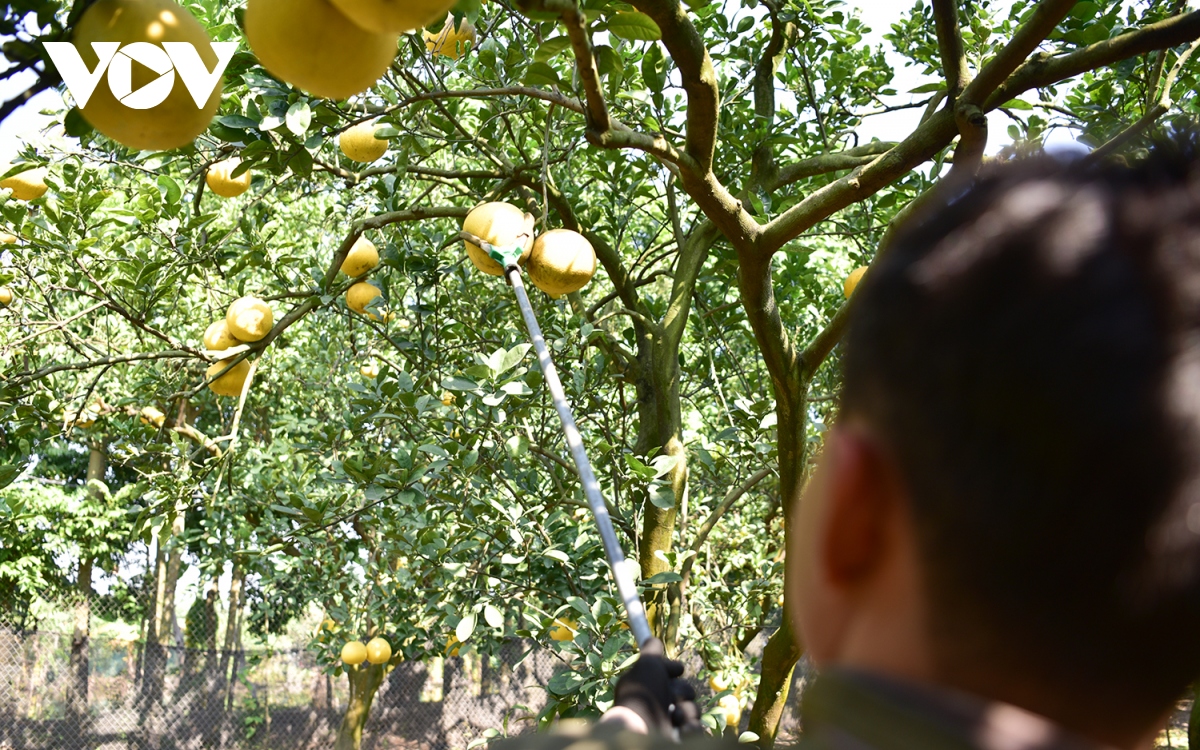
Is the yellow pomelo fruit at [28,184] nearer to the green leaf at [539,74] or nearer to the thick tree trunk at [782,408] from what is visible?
the green leaf at [539,74]

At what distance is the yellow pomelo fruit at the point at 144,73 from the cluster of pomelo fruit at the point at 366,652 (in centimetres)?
550

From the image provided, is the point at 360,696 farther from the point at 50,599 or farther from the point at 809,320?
the point at 50,599

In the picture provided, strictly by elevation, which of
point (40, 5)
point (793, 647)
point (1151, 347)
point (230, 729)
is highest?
point (40, 5)

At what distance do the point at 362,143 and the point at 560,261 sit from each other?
120 centimetres

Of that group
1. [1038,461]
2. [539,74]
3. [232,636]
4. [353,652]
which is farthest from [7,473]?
[232,636]

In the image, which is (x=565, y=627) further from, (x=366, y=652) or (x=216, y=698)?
(x=216, y=698)

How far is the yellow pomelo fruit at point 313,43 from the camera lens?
1.14 meters

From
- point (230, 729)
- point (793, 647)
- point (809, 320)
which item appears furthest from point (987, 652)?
point (230, 729)

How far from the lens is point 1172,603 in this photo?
49 centimetres

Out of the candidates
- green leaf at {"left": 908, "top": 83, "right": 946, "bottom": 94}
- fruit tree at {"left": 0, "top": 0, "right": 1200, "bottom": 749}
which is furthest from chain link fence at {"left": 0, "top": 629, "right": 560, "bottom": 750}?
green leaf at {"left": 908, "top": 83, "right": 946, "bottom": 94}

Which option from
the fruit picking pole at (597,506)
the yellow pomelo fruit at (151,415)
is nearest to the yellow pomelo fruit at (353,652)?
the yellow pomelo fruit at (151,415)

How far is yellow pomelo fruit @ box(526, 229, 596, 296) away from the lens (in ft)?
8.12

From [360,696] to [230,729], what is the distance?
2.79m

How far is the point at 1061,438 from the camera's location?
1.59 ft
